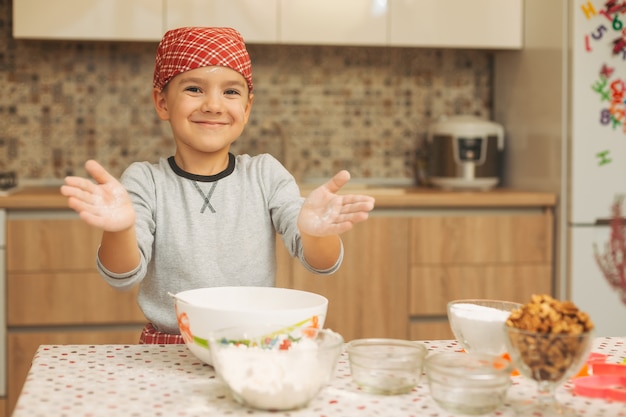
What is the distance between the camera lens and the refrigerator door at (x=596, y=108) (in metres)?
2.68

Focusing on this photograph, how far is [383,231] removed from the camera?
271cm

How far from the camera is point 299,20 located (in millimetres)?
2852

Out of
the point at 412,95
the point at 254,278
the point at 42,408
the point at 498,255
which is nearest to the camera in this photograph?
the point at 42,408

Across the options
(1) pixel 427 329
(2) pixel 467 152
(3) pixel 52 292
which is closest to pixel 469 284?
(1) pixel 427 329

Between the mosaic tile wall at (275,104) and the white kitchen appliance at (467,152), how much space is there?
237mm

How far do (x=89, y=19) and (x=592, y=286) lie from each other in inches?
73.1

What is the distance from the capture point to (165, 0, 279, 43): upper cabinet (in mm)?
2781

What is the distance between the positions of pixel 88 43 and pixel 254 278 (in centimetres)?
187

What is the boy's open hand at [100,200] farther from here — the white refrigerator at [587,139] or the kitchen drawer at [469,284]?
the white refrigerator at [587,139]

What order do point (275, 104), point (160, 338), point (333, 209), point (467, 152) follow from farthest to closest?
1. point (275, 104)
2. point (467, 152)
3. point (160, 338)
4. point (333, 209)

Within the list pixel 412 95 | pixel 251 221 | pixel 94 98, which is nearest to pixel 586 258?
pixel 412 95

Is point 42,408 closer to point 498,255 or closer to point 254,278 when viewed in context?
point 254,278

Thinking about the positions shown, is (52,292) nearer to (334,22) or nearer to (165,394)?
(334,22)

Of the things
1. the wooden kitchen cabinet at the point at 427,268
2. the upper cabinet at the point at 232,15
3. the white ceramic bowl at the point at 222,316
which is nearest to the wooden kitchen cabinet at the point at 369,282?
the wooden kitchen cabinet at the point at 427,268
